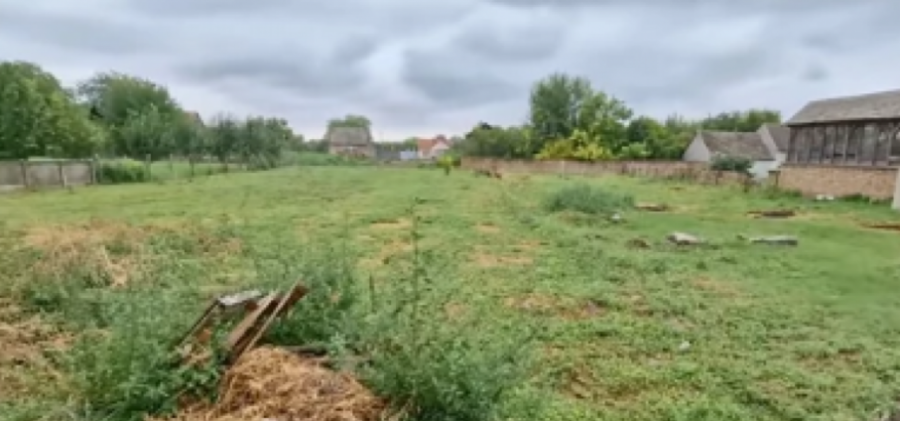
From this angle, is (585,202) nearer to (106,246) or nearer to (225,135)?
(106,246)

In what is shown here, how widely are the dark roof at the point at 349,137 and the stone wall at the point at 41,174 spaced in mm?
53461

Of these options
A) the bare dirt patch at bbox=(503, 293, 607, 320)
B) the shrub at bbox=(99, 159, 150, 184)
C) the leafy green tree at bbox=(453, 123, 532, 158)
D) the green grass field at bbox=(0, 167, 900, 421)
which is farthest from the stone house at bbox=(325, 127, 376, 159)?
the bare dirt patch at bbox=(503, 293, 607, 320)

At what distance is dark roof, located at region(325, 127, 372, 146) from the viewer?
75.9 metres

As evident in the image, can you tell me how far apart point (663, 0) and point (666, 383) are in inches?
550

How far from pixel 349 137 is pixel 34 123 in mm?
53791

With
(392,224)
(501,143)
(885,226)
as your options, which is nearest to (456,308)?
(392,224)

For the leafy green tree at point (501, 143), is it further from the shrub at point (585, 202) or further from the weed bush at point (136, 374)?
the weed bush at point (136, 374)

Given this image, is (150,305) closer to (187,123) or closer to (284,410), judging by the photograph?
(284,410)

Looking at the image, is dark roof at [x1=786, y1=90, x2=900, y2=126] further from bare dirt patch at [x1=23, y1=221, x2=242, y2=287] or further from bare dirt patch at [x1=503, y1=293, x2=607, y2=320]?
bare dirt patch at [x1=23, y1=221, x2=242, y2=287]

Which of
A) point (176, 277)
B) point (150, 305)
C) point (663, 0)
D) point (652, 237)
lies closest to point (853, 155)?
point (663, 0)

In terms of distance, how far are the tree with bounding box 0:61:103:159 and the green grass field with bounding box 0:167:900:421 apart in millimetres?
13090

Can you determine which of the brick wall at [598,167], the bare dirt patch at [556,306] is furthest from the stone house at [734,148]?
the bare dirt patch at [556,306]

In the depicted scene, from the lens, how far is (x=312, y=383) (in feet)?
9.11

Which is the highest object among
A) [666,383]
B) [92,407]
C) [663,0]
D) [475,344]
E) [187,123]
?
[663,0]
